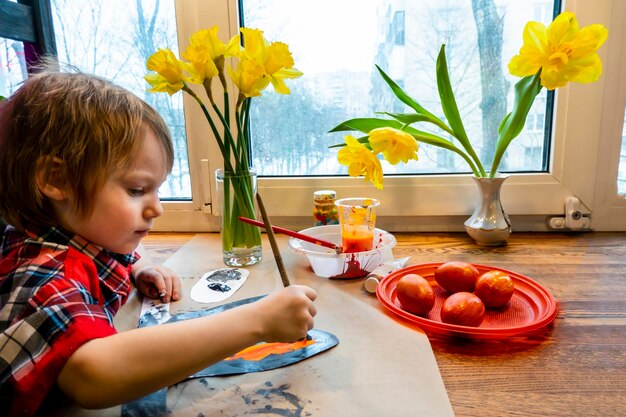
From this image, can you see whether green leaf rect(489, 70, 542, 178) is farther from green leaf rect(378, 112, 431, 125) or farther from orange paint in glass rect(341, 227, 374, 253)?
orange paint in glass rect(341, 227, 374, 253)

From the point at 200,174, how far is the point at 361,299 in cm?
60

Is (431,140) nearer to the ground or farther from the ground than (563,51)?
nearer to the ground

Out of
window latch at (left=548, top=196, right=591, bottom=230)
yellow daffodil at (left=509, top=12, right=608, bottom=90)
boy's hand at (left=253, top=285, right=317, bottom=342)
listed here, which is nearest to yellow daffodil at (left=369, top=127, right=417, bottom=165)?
yellow daffodil at (left=509, top=12, right=608, bottom=90)

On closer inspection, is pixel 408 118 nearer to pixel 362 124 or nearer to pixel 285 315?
pixel 362 124

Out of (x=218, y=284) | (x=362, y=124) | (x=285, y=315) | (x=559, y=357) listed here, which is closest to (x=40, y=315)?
(x=285, y=315)

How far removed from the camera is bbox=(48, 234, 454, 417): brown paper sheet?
44 centimetres

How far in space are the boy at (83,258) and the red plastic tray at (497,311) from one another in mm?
172

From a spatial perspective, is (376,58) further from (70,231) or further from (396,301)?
(70,231)

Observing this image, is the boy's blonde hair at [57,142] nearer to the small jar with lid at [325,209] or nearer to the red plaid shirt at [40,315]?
the red plaid shirt at [40,315]

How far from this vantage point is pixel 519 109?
2.81ft

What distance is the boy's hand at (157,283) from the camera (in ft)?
2.32

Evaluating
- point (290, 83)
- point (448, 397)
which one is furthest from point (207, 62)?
point (448, 397)

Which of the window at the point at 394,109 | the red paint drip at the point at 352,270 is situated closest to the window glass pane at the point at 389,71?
the window at the point at 394,109

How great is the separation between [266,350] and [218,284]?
9.7 inches
